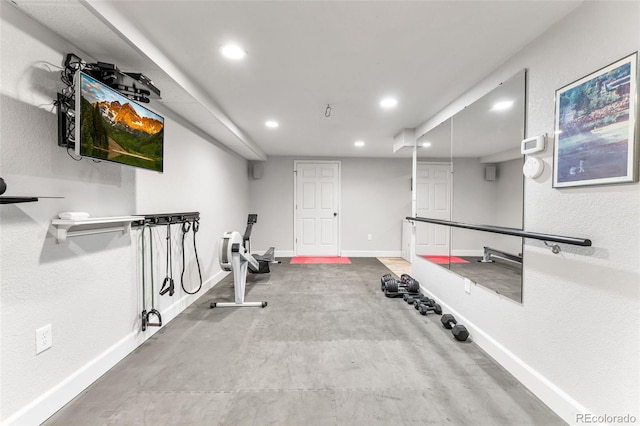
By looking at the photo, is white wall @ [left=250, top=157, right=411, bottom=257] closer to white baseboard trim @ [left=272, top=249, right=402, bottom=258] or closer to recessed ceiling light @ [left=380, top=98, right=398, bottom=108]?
white baseboard trim @ [left=272, top=249, right=402, bottom=258]

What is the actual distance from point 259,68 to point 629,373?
9.18 feet

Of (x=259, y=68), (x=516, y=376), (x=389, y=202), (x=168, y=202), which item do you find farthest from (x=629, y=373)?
(x=389, y=202)

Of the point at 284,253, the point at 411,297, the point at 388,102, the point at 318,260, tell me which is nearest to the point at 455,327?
the point at 411,297

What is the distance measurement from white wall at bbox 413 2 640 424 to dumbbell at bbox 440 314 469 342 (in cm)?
26

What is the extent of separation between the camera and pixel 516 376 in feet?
5.55

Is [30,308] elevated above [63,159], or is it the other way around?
[63,159]

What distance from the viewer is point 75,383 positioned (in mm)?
1519

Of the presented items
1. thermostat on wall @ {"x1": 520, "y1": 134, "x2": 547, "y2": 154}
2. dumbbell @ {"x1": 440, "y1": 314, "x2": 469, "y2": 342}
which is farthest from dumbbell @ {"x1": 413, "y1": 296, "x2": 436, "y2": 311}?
thermostat on wall @ {"x1": 520, "y1": 134, "x2": 547, "y2": 154}

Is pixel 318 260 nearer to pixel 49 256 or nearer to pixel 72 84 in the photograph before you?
pixel 49 256

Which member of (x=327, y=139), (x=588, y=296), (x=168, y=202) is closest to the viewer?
(x=588, y=296)

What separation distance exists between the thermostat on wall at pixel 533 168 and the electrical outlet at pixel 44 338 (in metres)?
2.99

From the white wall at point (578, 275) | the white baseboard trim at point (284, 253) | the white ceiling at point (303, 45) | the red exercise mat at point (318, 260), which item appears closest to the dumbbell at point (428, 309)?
the white wall at point (578, 275)

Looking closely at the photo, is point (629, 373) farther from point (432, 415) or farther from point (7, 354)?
point (7, 354)

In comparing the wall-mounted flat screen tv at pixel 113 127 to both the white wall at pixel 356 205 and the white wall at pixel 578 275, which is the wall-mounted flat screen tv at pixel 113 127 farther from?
the white wall at pixel 356 205
